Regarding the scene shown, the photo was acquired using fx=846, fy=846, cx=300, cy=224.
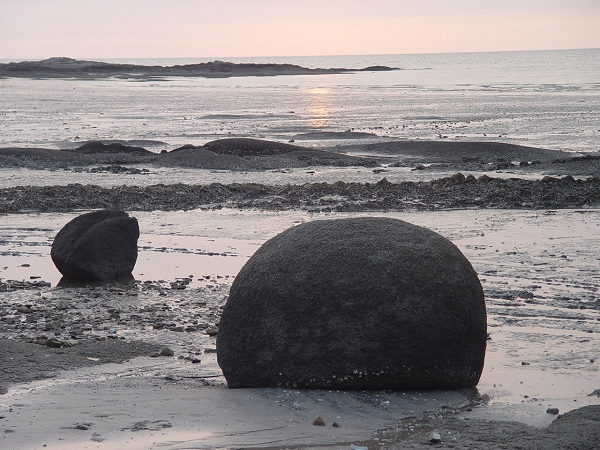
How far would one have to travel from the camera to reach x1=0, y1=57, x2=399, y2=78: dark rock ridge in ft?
425

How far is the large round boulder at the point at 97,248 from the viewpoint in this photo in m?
11.6

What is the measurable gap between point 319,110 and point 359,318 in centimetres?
5029

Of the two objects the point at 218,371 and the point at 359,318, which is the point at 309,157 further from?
the point at 359,318

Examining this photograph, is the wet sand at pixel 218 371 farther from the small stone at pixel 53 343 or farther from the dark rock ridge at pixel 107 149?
the dark rock ridge at pixel 107 149

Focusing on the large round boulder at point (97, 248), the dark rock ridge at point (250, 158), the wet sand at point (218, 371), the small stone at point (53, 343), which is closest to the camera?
the wet sand at point (218, 371)

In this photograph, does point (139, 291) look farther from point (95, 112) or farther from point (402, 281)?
point (95, 112)

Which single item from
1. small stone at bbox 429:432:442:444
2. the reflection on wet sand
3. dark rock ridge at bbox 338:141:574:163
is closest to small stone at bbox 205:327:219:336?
small stone at bbox 429:432:442:444

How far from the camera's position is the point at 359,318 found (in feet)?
21.4

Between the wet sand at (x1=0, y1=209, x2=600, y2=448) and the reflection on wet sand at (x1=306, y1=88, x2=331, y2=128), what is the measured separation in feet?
107

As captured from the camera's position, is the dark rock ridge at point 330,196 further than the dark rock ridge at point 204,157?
No

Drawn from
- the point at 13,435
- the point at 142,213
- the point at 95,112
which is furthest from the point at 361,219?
the point at 95,112

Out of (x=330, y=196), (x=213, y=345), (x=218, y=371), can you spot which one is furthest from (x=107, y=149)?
(x=218, y=371)

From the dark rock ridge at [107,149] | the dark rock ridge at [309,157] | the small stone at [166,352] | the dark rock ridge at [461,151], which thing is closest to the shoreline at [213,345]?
the small stone at [166,352]

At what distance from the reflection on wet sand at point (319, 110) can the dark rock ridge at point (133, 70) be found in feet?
212
